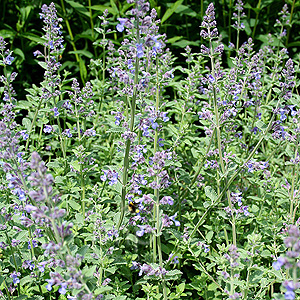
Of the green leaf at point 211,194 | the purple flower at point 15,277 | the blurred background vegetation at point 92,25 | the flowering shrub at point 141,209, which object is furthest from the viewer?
the blurred background vegetation at point 92,25

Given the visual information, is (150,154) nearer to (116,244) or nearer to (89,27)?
(116,244)

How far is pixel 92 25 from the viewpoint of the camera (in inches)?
261

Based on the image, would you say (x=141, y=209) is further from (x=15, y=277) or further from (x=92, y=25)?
(x=92, y=25)

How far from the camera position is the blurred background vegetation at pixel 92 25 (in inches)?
268

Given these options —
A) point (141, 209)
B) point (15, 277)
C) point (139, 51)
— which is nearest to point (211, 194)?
point (141, 209)

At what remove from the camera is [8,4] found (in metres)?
7.95

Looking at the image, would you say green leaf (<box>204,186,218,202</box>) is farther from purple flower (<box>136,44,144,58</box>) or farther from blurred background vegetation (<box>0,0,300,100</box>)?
blurred background vegetation (<box>0,0,300,100</box>)

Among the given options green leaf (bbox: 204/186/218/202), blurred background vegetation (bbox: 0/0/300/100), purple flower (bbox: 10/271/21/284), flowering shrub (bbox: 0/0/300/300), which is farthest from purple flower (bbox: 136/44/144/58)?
blurred background vegetation (bbox: 0/0/300/100)

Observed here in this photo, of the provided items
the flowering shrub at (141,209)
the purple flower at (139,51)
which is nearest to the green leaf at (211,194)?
the flowering shrub at (141,209)

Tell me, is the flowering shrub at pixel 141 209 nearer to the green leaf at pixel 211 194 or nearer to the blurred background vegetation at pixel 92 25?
the green leaf at pixel 211 194

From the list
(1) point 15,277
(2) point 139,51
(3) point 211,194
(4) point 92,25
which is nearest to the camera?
(2) point 139,51

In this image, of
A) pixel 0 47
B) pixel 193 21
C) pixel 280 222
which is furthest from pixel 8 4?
pixel 280 222

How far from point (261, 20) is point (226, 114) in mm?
4897

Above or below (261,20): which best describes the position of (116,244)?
below
